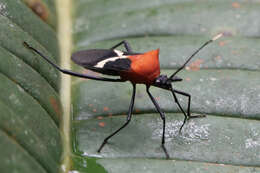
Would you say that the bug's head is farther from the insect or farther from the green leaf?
the green leaf

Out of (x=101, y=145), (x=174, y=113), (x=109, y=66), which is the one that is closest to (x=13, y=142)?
(x=101, y=145)

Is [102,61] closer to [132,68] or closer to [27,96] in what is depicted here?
[132,68]

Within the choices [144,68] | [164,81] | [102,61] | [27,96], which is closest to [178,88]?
[164,81]

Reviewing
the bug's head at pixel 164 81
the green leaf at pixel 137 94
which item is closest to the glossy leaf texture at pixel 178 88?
the green leaf at pixel 137 94

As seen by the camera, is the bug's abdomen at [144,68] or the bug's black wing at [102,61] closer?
the bug's abdomen at [144,68]

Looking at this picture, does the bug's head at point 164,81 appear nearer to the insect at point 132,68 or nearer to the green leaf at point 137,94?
the insect at point 132,68

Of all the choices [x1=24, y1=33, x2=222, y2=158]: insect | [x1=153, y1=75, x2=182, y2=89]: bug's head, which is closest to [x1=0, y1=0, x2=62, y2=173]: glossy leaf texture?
[x1=24, y1=33, x2=222, y2=158]: insect
